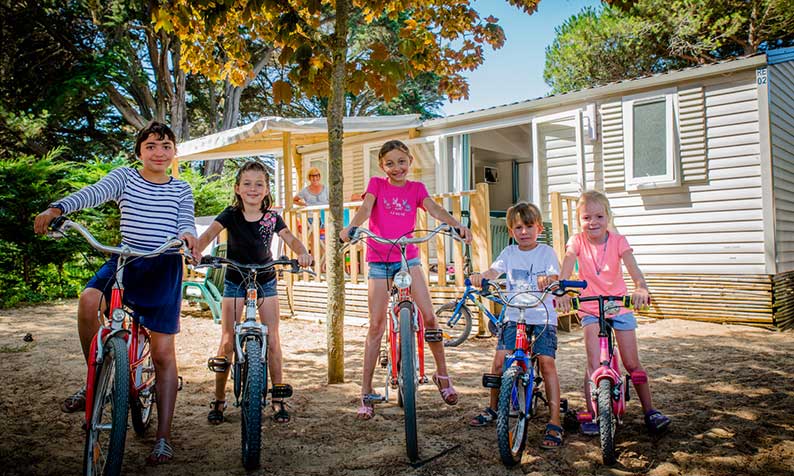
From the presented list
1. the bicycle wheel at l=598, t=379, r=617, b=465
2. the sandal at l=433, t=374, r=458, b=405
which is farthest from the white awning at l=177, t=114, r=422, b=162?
the bicycle wheel at l=598, t=379, r=617, b=465

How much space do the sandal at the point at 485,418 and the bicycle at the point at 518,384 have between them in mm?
364

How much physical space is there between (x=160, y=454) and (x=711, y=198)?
300 inches

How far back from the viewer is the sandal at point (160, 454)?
261 centimetres

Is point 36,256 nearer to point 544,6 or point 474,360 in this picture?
point 474,360

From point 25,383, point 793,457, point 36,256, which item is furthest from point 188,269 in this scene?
point 793,457

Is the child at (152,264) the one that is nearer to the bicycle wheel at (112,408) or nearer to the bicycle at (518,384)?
the bicycle wheel at (112,408)

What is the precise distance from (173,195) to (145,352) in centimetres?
83

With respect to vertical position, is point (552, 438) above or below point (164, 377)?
below

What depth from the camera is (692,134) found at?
776cm

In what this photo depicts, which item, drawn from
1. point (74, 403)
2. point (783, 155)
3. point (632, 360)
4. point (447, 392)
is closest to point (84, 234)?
point (74, 403)

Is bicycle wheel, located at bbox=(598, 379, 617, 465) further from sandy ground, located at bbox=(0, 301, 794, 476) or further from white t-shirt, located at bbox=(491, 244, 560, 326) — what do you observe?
white t-shirt, located at bbox=(491, 244, 560, 326)

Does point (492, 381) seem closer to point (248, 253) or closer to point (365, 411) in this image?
point (365, 411)

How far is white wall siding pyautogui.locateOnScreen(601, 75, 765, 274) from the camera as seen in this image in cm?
732

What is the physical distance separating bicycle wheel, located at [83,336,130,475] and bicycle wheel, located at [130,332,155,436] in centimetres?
41
